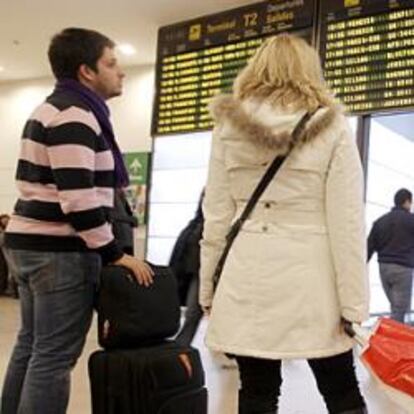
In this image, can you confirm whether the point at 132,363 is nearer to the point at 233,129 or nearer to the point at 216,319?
the point at 216,319

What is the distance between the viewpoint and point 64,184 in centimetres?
194

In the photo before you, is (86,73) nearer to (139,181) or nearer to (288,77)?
(288,77)

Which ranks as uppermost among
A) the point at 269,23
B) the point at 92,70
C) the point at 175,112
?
the point at 269,23

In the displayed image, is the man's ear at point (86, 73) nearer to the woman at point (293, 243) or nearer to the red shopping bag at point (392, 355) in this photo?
the woman at point (293, 243)

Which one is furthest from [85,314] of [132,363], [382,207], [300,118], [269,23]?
[382,207]

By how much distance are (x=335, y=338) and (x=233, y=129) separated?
0.69m

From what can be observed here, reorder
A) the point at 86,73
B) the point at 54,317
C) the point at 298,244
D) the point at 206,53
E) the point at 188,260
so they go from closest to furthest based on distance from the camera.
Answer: the point at 298,244
the point at 54,317
the point at 86,73
the point at 188,260
the point at 206,53

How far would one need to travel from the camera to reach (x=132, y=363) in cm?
208

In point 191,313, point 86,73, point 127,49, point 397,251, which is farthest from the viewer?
point 127,49

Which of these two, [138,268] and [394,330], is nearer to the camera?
[394,330]

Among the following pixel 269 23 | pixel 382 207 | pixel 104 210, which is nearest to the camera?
pixel 104 210

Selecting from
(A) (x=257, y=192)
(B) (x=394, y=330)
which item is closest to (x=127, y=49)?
(A) (x=257, y=192)

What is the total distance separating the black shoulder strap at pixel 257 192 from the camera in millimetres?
1898

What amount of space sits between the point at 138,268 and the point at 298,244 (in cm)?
53
